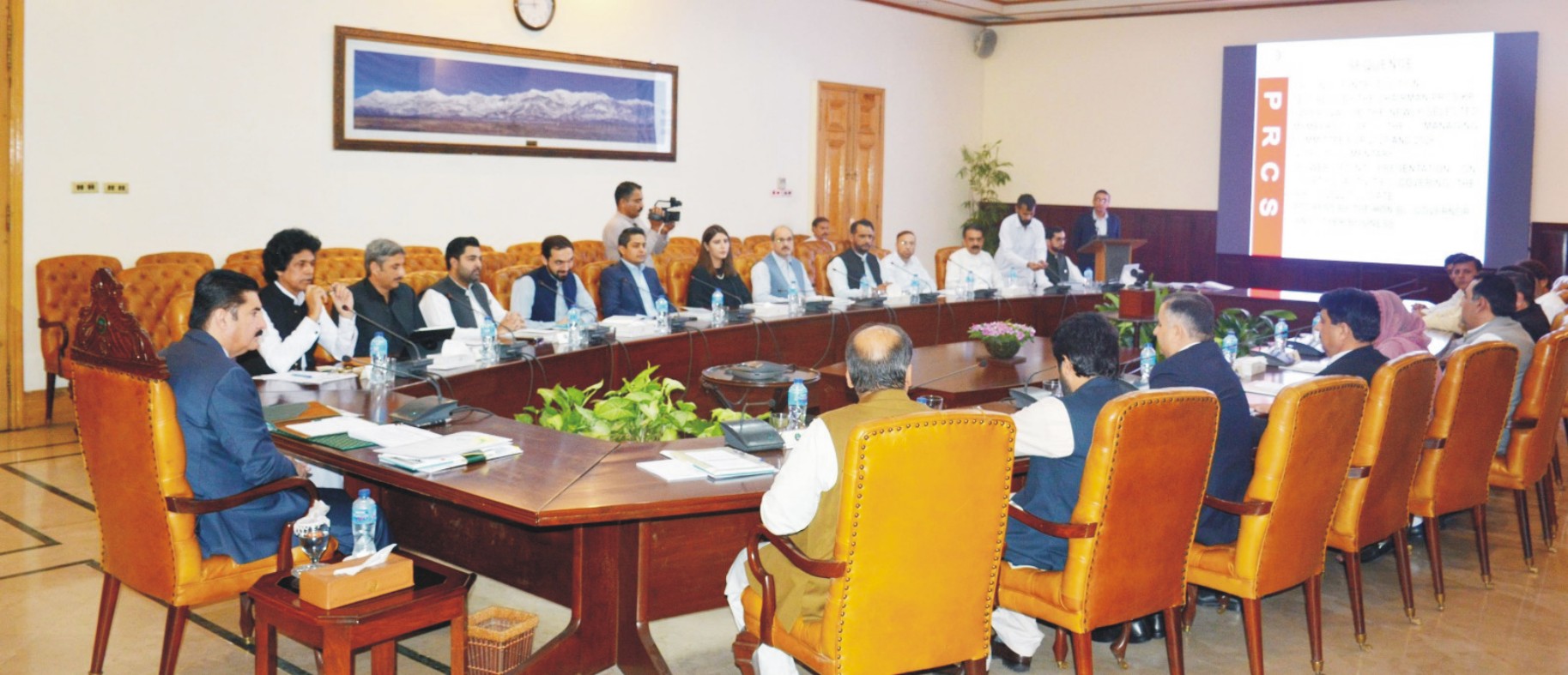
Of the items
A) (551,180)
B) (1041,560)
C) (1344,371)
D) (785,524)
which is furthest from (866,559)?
(551,180)

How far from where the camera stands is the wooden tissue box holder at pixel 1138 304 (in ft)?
17.5

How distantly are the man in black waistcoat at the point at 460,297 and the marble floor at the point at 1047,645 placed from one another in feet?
4.85

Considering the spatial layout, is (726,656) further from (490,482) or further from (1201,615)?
(1201,615)

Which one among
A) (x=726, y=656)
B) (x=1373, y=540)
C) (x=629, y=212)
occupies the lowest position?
(x=726, y=656)

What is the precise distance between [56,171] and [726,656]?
472cm

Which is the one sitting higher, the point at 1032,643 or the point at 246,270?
the point at 246,270

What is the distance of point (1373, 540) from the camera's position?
3.59 m

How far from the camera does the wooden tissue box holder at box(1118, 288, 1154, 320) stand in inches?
209

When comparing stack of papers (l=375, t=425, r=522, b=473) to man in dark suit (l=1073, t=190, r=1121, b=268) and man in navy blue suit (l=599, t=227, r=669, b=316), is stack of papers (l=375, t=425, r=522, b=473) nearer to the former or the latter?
man in navy blue suit (l=599, t=227, r=669, b=316)

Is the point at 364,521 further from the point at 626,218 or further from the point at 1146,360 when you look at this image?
the point at 626,218

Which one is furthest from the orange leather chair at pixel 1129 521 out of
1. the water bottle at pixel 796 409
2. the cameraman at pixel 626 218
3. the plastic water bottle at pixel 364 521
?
the cameraman at pixel 626 218

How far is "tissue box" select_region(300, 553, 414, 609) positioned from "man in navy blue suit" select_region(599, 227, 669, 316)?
11.9 ft

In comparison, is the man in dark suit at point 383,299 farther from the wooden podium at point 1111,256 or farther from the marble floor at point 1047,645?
the wooden podium at point 1111,256

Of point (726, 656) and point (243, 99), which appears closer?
point (726, 656)
